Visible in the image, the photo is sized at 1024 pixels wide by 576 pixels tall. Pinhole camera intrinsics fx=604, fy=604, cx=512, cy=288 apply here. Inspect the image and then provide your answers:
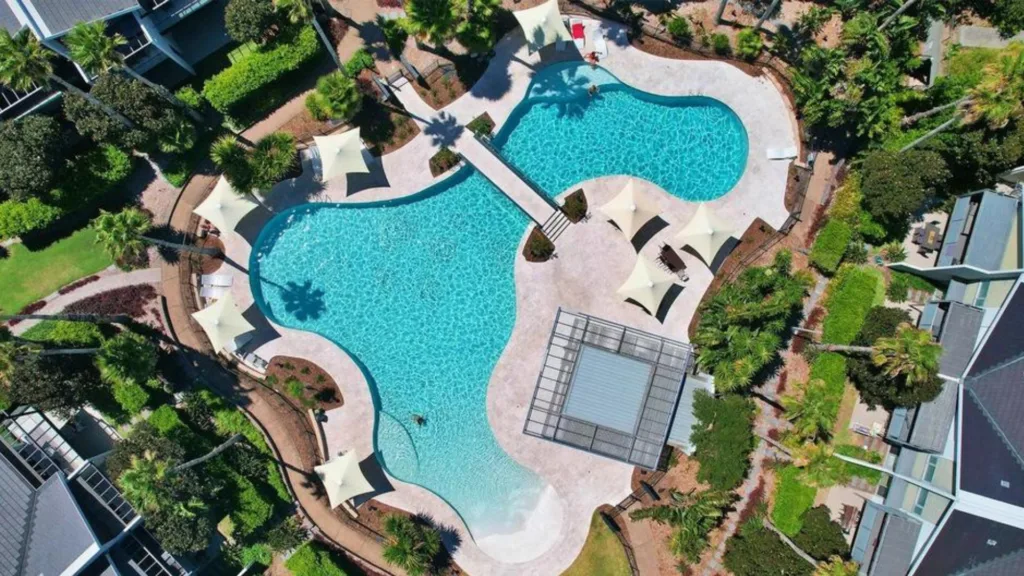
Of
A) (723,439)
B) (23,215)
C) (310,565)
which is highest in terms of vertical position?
(23,215)

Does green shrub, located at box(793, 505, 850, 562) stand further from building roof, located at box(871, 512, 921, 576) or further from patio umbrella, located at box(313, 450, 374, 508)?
patio umbrella, located at box(313, 450, 374, 508)

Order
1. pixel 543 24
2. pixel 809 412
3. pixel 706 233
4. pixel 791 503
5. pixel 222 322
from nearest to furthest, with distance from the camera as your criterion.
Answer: pixel 809 412 → pixel 222 322 → pixel 706 233 → pixel 543 24 → pixel 791 503

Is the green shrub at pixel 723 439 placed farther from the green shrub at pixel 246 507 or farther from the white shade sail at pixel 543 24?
the green shrub at pixel 246 507

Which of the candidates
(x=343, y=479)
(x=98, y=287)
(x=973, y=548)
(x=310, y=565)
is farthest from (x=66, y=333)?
(x=973, y=548)

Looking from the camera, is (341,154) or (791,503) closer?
(341,154)

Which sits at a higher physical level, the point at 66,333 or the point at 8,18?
the point at 8,18

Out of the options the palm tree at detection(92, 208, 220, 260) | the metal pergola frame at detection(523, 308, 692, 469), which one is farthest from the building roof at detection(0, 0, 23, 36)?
the metal pergola frame at detection(523, 308, 692, 469)

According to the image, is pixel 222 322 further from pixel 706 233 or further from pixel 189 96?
pixel 706 233

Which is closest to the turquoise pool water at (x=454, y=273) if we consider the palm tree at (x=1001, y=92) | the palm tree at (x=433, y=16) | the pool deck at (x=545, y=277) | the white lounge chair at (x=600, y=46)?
the pool deck at (x=545, y=277)
